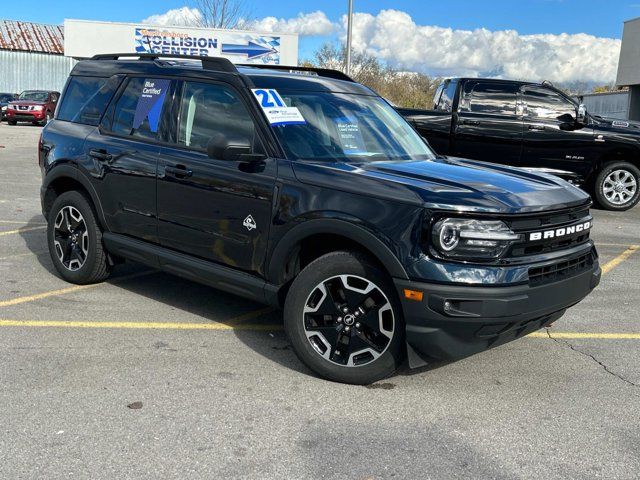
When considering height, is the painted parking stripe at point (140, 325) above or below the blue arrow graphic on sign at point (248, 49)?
below

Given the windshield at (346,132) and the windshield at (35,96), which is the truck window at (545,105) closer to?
the windshield at (346,132)

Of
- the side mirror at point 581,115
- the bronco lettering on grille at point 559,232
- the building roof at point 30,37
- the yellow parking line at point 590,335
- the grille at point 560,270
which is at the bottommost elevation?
the yellow parking line at point 590,335

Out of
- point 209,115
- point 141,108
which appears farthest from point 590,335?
point 141,108

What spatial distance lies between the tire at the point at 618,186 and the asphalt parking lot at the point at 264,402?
6.33 m

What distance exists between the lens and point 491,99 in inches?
445

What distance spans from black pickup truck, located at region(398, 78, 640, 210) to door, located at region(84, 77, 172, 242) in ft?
21.3

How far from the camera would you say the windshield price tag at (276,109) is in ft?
14.6

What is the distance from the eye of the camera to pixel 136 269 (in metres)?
6.70

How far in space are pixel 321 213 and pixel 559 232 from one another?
1.39 meters

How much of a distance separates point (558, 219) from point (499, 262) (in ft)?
2.02

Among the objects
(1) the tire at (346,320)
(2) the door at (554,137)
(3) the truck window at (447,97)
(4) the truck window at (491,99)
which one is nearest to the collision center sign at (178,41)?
(3) the truck window at (447,97)

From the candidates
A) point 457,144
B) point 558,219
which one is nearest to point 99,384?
point 558,219

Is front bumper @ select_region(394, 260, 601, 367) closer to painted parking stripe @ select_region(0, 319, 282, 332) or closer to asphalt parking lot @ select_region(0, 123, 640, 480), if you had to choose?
asphalt parking lot @ select_region(0, 123, 640, 480)

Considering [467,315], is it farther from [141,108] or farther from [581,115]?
[581,115]
